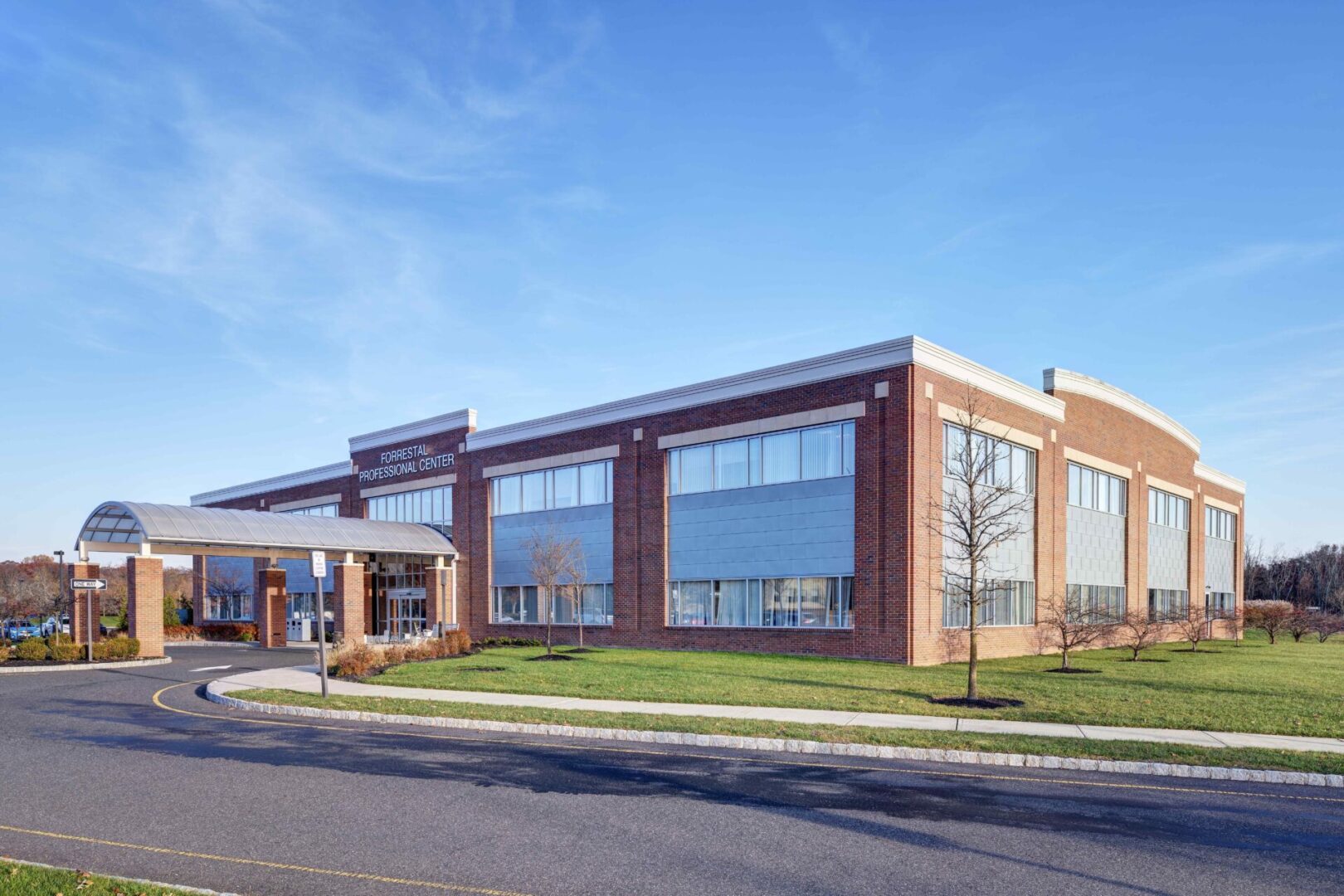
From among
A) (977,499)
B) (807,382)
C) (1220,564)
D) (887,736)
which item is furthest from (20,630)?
(1220,564)

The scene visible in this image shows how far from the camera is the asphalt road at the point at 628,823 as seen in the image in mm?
7879

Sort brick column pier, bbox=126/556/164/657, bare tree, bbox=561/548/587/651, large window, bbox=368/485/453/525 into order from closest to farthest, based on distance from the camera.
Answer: brick column pier, bbox=126/556/164/657 → bare tree, bbox=561/548/587/651 → large window, bbox=368/485/453/525

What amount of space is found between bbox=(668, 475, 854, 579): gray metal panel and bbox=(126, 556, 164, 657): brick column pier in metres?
17.3

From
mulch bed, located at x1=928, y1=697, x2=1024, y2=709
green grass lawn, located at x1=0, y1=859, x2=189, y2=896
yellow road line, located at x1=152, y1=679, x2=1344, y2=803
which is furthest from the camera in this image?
mulch bed, located at x1=928, y1=697, x2=1024, y2=709

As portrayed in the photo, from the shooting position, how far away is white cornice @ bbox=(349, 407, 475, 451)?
44.9 m

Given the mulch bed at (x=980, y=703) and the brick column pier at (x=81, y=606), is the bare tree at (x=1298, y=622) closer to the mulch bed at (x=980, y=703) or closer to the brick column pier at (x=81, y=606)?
the mulch bed at (x=980, y=703)

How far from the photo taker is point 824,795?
35.6ft

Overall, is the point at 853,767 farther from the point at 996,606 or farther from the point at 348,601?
the point at 348,601

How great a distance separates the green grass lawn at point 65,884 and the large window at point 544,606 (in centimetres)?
2898

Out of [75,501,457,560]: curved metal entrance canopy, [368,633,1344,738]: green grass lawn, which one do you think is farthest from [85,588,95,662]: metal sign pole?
[368,633,1344,738]: green grass lawn

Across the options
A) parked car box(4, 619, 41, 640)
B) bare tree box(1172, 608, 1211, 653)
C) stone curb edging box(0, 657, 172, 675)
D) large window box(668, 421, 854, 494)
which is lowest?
parked car box(4, 619, 41, 640)

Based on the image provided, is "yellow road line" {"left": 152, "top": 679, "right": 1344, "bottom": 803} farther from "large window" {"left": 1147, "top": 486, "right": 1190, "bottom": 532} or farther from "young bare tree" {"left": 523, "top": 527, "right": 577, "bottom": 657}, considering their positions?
"large window" {"left": 1147, "top": 486, "right": 1190, "bottom": 532}

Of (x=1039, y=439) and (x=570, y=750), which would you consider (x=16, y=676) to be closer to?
(x=570, y=750)

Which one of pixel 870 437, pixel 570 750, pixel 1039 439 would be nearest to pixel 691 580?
pixel 870 437
